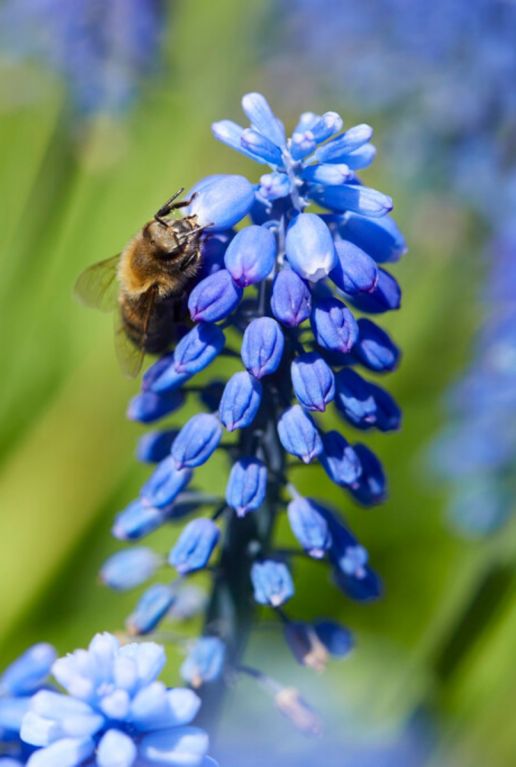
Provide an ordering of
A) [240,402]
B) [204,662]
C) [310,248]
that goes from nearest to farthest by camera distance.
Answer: [310,248] → [240,402] → [204,662]

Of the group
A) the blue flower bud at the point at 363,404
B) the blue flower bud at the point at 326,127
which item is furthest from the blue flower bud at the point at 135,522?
the blue flower bud at the point at 326,127

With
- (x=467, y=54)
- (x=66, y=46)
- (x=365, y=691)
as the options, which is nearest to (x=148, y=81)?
(x=66, y=46)

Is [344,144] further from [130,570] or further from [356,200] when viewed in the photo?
[130,570]

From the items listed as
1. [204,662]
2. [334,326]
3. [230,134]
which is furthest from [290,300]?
[204,662]

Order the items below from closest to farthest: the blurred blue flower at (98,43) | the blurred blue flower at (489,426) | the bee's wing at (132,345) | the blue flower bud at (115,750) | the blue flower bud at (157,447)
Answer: the blue flower bud at (115,750)
the blue flower bud at (157,447)
the bee's wing at (132,345)
the blurred blue flower at (489,426)
the blurred blue flower at (98,43)

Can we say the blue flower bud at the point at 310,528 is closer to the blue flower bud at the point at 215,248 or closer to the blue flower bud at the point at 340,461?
the blue flower bud at the point at 340,461

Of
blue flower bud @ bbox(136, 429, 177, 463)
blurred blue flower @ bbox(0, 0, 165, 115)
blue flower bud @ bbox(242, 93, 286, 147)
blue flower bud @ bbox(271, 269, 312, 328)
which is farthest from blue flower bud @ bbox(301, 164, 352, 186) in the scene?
blurred blue flower @ bbox(0, 0, 165, 115)

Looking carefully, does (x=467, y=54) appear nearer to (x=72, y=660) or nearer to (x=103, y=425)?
(x=103, y=425)
